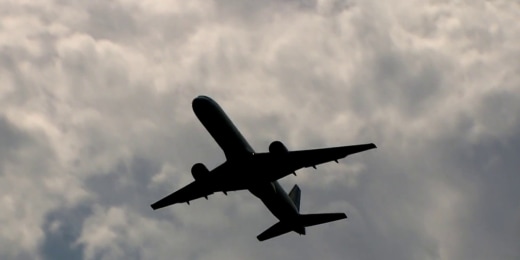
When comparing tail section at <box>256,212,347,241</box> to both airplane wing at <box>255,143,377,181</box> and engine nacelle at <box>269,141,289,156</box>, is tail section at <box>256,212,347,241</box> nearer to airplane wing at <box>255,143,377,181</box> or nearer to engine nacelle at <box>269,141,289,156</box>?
airplane wing at <box>255,143,377,181</box>

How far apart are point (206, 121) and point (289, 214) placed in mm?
16494

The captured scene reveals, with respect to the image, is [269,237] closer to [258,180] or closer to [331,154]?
[258,180]

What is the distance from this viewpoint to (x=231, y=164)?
7356 centimetres

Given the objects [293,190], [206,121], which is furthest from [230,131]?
[293,190]

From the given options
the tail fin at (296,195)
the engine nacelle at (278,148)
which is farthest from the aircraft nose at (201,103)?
the tail fin at (296,195)

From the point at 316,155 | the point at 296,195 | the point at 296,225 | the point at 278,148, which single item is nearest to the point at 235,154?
the point at 278,148

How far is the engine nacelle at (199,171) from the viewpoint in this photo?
253 ft

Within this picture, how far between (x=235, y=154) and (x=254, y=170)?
9.62 ft

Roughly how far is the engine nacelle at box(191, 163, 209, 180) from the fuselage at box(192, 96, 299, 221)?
1247 millimetres

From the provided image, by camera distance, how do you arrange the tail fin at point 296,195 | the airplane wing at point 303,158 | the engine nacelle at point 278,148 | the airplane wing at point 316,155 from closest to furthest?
the airplane wing at point 316,155
the airplane wing at point 303,158
the engine nacelle at point 278,148
the tail fin at point 296,195

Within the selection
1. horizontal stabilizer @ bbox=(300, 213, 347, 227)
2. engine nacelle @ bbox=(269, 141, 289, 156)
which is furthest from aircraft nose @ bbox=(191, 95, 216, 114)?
horizontal stabilizer @ bbox=(300, 213, 347, 227)

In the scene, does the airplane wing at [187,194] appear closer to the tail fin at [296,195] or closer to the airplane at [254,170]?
the airplane at [254,170]

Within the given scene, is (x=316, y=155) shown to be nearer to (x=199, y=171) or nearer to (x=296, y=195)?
(x=199, y=171)

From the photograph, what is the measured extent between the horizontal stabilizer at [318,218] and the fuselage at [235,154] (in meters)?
3.15
